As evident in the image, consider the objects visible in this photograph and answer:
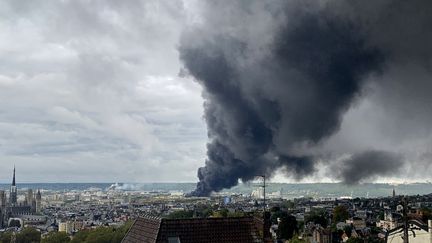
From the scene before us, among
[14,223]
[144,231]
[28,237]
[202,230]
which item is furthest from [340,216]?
[202,230]

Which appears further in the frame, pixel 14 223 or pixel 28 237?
pixel 14 223

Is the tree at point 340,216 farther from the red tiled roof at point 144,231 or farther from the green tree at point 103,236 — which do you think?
the red tiled roof at point 144,231

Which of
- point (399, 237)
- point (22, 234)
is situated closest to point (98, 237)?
point (22, 234)

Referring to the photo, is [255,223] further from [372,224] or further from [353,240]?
[372,224]

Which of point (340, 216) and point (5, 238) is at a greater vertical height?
point (340, 216)

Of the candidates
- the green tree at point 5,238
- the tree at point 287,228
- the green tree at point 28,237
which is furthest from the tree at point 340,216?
the green tree at point 5,238

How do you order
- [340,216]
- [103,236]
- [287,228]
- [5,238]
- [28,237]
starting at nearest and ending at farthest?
1. [103,236]
2. [287,228]
3. [28,237]
4. [5,238]
5. [340,216]

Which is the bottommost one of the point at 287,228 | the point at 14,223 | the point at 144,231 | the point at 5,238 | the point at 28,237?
the point at 14,223

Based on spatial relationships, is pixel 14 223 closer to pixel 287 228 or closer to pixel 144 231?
pixel 287 228

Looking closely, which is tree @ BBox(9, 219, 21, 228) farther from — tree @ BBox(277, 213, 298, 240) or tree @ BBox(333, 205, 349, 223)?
tree @ BBox(277, 213, 298, 240)

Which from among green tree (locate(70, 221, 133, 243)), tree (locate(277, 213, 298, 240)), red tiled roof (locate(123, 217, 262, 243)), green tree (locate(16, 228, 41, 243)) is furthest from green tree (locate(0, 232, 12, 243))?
red tiled roof (locate(123, 217, 262, 243))

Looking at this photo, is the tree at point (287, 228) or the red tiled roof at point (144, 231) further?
the tree at point (287, 228)

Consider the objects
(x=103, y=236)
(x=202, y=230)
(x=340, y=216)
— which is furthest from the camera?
(x=340, y=216)
